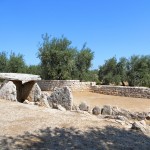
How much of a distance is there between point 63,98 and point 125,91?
13.3 meters

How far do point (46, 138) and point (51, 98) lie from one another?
7.09 m

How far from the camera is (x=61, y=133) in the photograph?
9.12m

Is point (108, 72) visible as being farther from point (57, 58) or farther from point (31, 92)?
point (31, 92)

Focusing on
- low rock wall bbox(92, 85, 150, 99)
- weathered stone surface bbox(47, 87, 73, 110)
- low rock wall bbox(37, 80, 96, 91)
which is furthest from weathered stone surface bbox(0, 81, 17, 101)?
low rock wall bbox(37, 80, 96, 91)

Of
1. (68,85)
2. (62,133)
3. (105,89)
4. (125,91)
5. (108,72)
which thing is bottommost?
(62,133)

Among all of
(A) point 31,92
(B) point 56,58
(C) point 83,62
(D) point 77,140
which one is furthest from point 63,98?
(C) point 83,62

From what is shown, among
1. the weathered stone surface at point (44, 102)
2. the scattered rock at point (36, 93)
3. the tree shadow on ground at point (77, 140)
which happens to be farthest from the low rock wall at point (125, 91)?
the tree shadow on ground at point (77, 140)

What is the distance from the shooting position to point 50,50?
115ft

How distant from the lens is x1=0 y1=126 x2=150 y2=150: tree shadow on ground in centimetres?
810

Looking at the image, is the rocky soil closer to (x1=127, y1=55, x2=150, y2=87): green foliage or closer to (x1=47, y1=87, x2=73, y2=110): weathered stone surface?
(x1=47, y1=87, x2=73, y2=110): weathered stone surface

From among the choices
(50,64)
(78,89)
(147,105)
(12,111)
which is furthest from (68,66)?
(12,111)

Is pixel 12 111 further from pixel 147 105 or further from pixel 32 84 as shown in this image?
pixel 147 105

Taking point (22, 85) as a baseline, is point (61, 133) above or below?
below

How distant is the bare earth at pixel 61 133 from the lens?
325 inches
